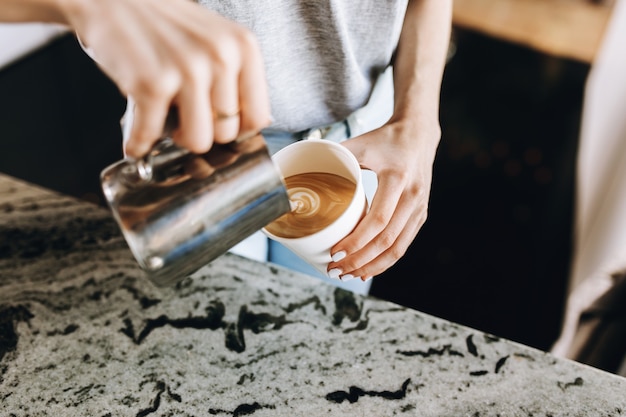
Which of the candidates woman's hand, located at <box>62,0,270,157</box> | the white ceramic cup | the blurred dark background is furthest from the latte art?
the blurred dark background

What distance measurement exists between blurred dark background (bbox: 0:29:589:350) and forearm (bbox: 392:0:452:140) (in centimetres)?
98

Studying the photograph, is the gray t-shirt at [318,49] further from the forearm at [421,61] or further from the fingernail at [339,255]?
the fingernail at [339,255]

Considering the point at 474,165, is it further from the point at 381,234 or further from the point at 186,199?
the point at 186,199

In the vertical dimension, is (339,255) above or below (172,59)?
below

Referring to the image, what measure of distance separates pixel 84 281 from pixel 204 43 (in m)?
0.55

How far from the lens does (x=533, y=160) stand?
7.29 ft

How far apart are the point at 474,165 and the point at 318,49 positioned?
4.93 feet

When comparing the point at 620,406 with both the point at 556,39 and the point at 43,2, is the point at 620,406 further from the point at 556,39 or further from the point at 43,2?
the point at 556,39

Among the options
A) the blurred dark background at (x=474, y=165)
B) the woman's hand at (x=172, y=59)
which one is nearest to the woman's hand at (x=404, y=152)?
the woman's hand at (x=172, y=59)

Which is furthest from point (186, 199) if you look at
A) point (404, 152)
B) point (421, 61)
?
point (421, 61)

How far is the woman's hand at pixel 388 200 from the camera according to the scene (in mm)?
731

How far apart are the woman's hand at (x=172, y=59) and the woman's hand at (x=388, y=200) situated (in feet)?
0.96

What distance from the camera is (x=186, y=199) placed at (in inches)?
20.9

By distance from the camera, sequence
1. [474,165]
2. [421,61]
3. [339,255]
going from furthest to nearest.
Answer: [474,165] < [421,61] < [339,255]
